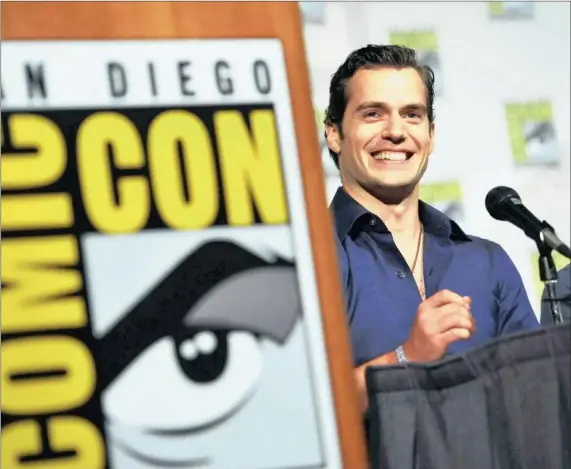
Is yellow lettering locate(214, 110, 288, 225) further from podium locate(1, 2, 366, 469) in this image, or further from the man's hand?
the man's hand

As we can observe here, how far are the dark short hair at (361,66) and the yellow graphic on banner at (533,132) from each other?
211mm

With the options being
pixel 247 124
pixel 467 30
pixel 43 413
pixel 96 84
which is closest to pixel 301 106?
pixel 247 124

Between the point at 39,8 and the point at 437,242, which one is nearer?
the point at 39,8

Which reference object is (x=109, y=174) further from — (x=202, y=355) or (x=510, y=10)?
(x=510, y=10)

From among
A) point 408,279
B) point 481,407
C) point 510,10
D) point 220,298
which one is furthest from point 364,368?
point 510,10

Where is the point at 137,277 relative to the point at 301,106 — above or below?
below

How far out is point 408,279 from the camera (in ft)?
4.81

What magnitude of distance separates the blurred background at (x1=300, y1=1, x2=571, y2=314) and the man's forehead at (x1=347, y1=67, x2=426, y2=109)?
0.06 meters

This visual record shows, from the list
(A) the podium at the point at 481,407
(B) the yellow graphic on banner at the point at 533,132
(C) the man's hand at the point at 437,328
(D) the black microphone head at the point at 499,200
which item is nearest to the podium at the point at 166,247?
(A) the podium at the point at 481,407

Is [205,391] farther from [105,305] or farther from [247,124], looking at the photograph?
[247,124]

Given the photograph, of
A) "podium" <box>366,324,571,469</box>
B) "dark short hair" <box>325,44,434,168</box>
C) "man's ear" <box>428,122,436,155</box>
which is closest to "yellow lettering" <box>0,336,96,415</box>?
"podium" <box>366,324,571,469</box>

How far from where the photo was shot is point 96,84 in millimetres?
772

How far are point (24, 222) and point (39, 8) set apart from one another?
185 millimetres

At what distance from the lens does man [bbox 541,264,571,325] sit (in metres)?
1.44
